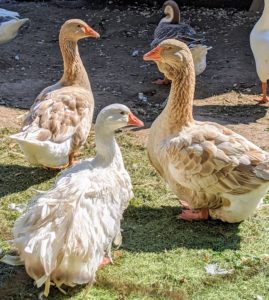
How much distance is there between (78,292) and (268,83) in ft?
17.4

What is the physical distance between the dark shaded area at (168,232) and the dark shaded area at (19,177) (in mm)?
1017

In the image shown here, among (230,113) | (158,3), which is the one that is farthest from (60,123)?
(158,3)

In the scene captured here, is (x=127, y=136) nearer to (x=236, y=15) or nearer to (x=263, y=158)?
(x=263, y=158)

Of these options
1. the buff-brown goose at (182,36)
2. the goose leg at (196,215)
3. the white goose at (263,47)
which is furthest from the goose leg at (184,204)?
the buff-brown goose at (182,36)

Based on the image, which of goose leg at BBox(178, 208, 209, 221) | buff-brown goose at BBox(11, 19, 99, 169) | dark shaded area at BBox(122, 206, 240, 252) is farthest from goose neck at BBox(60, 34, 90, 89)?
Answer: goose leg at BBox(178, 208, 209, 221)

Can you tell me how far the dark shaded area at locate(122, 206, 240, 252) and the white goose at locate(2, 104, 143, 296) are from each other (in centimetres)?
40

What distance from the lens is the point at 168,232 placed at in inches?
186

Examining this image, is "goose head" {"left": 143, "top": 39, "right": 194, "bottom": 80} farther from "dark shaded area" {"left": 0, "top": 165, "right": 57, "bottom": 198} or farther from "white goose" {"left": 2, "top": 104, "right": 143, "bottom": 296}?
"dark shaded area" {"left": 0, "top": 165, "right": 57, "bottom": 198}

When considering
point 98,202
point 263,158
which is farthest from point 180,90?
point 98,202

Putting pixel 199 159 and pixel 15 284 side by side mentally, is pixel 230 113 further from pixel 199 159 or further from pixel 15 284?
pixel 15 284

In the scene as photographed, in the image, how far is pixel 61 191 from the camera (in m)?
3.99

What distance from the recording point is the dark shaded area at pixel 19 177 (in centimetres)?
542

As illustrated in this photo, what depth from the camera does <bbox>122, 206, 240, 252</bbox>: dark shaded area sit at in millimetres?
4535

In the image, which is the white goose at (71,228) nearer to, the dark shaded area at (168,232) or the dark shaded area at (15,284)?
the dark shaded area at (15,284)
